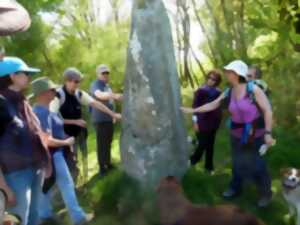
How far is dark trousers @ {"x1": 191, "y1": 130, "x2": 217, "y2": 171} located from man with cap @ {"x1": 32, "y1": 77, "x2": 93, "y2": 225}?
2061 millimetres

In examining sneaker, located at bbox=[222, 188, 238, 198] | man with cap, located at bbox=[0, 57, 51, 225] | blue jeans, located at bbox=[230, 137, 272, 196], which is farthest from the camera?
sneaker, located at bbox=[222, 188, 238, 198]

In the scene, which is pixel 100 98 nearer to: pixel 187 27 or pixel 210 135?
pixel 210 135

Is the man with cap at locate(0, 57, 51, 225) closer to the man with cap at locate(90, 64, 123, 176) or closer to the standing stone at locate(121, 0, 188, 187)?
the standing stone at locate(121, 0, 188, 187)

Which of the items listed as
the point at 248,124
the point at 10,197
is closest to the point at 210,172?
the point at 248,124

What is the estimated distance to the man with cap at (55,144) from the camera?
5.93 m

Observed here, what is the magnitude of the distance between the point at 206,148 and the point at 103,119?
151 cm

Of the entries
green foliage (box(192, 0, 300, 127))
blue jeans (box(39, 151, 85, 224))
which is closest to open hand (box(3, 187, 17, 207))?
blue jeans (box(39, 151, 85, 224))

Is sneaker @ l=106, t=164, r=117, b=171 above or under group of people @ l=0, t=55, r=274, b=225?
under

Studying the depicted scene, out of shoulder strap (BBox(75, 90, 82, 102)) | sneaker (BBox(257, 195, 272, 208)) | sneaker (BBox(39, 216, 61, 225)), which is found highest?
shoulder strap (BBox(75, 90, 82, 102))

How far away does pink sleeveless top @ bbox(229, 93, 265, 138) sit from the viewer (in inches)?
257

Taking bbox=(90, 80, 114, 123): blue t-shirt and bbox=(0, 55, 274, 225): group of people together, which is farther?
bbox=(90, 80, 114, 123): blue t-shirt

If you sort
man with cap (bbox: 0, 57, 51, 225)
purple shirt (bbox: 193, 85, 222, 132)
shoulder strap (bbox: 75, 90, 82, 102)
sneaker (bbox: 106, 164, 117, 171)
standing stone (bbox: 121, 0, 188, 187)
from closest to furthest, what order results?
man with cap (bbox: 0, 57, 51, 225)
shoulder strap (bbox: 75, 90, 82, 102)
standing stone (bbox: 121, 0, 188, 187)
purple shirt (bbox: 193, 85, 222, 132)
sneaker (bbox: 106, 164, 117, 171)

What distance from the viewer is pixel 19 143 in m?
4.79

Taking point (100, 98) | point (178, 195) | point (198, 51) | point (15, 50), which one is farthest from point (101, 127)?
point (198, 51)
